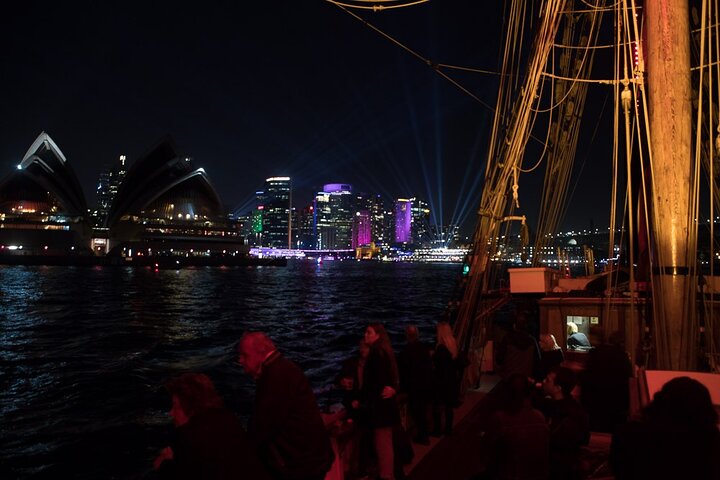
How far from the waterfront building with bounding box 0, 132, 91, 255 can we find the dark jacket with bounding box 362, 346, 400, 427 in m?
112

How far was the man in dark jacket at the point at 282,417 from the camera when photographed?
2.80 metres

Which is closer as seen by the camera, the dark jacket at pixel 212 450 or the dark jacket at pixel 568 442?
the dark jacket at pixel 212 450

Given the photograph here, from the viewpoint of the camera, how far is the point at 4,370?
589 inches

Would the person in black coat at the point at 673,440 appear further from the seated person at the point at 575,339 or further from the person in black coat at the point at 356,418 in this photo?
the seated person at the point at 575,339

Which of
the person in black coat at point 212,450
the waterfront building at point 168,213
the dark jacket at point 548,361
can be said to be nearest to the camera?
the person in black coat at point 212,450

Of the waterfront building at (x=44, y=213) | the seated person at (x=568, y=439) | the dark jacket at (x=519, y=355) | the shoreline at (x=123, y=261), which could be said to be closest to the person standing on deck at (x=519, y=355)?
the dark jacket at (x=519, y=355)

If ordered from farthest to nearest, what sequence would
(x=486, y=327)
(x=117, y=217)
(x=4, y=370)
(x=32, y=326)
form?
(x=117, y=217) → (x=32, y=326) → (x=4, y=370) → (x=486, y=327)

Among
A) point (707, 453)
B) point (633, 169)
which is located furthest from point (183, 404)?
point (633, 169)

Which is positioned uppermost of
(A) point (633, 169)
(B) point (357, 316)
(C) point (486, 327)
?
(A) point (633, 169)

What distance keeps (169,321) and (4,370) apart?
1209cm

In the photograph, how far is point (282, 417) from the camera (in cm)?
282

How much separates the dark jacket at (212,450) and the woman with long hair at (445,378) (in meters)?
3.51

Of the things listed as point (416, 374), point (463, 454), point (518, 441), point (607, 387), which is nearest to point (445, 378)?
point (416, 374)

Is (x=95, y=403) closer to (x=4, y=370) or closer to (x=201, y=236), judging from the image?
(x=4, y=370)
